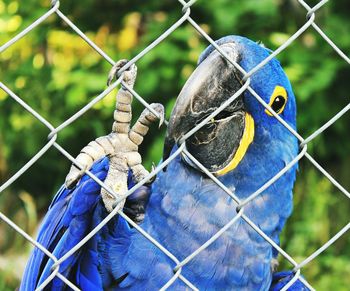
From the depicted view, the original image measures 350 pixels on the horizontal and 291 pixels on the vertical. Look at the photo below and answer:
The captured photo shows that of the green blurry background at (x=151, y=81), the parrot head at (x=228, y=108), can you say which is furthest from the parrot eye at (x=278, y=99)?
the green blurry background at (x=151, y=81)

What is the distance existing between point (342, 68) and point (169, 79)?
80 cm

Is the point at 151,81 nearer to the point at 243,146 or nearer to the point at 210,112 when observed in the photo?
the point at 243,146

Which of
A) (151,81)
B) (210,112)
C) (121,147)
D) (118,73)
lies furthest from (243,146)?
(151,81)

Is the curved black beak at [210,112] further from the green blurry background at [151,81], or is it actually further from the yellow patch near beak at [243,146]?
the green blurry background at [151,81]

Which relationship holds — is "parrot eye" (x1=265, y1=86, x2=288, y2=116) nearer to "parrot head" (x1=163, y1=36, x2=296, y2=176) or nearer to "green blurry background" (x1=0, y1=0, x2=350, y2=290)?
"parrot head" (x1=163, y1=36, x2=296, y2=176)

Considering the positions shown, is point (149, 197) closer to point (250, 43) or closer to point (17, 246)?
point (250, 43)

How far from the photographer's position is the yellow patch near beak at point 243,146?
1782 mm

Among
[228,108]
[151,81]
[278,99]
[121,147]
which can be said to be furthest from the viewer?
[151,81]

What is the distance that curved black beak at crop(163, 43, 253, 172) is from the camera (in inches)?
62.3

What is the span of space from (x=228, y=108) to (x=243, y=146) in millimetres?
108

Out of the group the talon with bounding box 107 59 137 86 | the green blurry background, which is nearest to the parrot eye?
the talon with bounding box 107 59 137 86

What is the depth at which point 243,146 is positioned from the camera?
180 cm

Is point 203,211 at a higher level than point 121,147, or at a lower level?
lower

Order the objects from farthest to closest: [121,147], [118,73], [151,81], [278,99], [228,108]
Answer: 1. [151,81]
2. [278,99]
3. [228,108]
4. [121,147]
5. [118,73]
